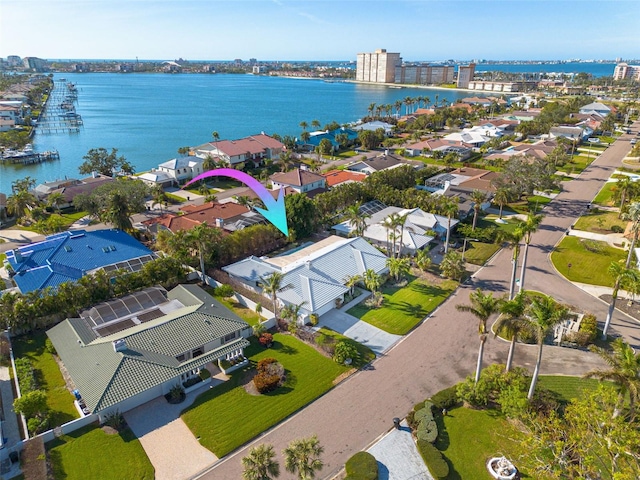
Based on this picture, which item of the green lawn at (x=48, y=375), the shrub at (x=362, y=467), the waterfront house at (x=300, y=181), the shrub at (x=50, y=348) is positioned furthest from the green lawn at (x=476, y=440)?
the waterfront house at (x=300, y=181)

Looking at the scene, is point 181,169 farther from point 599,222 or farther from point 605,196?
point 605,196

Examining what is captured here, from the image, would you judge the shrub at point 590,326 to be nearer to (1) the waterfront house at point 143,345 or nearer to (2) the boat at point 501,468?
(2) the boat at point 501,468

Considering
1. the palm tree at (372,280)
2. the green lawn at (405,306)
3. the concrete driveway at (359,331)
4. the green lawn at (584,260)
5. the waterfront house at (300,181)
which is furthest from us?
the waterfront house at (300,181)

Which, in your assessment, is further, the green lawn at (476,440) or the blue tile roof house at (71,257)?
the blue tile roof house at (71,257)

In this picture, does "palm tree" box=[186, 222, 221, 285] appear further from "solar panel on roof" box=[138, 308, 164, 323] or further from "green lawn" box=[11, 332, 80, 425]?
"green lawn" box=[11, 332, 80, 425]

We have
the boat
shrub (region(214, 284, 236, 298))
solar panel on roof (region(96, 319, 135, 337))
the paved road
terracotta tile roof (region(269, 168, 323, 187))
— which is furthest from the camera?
terracotta tile roof (region(269, 168, 323, 187))

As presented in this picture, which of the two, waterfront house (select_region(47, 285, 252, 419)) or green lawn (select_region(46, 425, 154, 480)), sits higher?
waterfront house (select_region(47, 285, 252, 419))

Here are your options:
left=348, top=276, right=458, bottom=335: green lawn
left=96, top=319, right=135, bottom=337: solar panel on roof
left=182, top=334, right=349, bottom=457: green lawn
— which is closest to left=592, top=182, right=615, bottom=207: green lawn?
left=348, top=276, right=458, bottom=335: green lawn

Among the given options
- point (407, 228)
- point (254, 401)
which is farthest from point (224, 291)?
point (407, 228)
